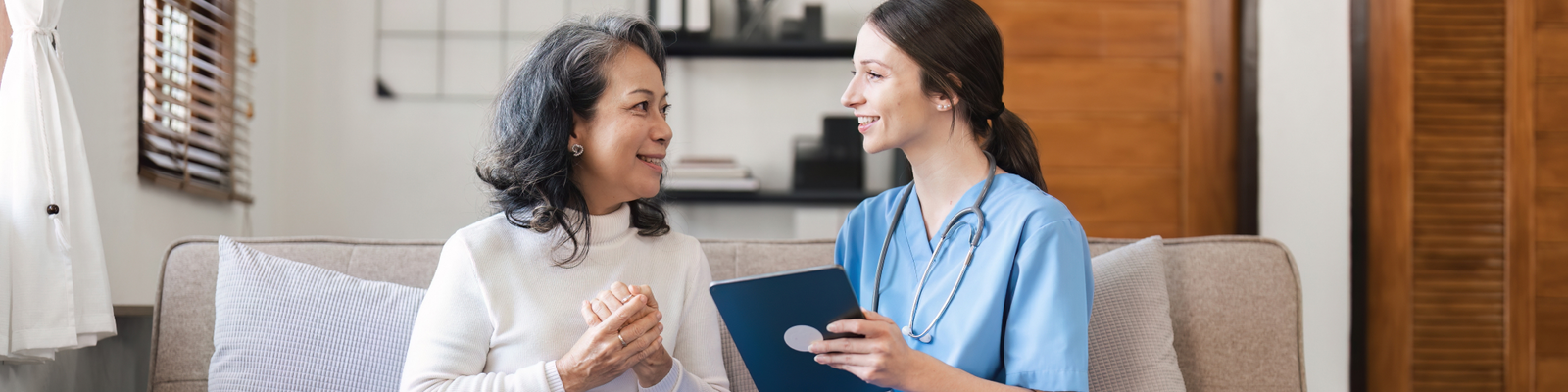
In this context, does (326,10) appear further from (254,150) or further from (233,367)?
(233,367)

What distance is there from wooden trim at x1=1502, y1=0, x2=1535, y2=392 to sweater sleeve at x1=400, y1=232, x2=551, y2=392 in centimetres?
250

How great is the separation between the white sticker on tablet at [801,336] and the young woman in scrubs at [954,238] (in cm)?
2

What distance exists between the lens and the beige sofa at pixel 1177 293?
5.11ft

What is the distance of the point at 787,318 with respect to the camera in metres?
1.09

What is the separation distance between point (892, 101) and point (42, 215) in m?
1.36

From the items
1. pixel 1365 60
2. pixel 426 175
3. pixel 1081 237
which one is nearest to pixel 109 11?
pixel 426 175

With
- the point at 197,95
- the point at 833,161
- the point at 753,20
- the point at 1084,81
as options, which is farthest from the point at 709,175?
the point at 197,95

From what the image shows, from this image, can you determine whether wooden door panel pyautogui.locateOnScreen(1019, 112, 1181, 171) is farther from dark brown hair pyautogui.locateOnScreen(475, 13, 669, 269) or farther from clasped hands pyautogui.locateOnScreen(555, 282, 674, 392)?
clasped hands pyautogui.locateOnScreen(555, 282, 674, 392)

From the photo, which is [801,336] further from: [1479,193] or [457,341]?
[1479,193]

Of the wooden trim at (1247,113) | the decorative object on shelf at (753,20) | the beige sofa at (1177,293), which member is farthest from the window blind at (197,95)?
the wooden trim at (1247,113)

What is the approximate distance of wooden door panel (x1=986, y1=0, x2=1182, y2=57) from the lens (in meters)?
3.07

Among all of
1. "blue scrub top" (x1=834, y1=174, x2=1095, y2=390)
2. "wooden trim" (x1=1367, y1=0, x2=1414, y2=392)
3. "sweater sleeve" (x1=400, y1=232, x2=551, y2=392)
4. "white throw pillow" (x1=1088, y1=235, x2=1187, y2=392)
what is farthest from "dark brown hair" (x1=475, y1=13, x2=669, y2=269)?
"wooden trim" (x1=1367, y1=0, x2=1414, y2=392)

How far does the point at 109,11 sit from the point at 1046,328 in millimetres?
2145

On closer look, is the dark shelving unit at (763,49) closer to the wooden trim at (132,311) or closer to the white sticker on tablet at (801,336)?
the wooden trim at (132,311)
